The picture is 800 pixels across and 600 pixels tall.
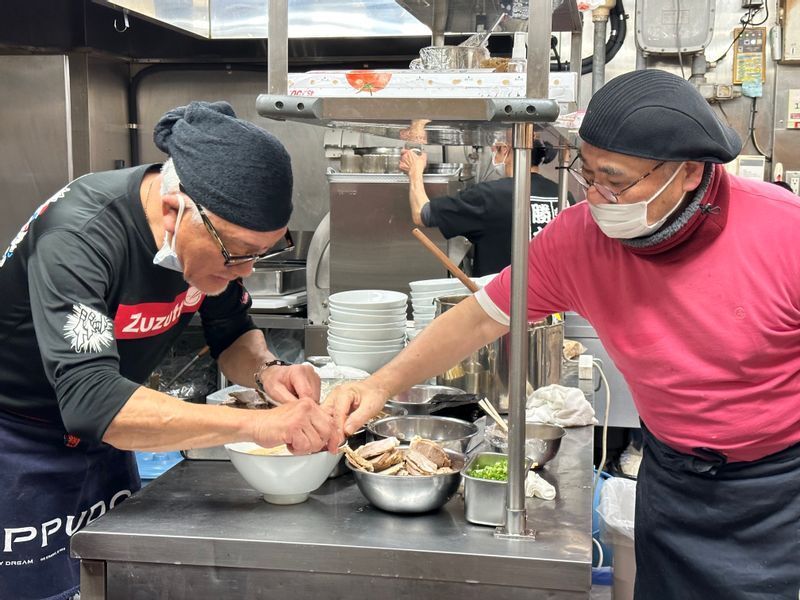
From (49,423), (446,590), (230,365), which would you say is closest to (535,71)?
(446,590)

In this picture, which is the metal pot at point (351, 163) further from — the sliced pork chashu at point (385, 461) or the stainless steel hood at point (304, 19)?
the sliced pork chashu at point (385, 461)

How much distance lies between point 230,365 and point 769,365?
1.42 metres

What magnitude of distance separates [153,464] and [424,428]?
2320mm

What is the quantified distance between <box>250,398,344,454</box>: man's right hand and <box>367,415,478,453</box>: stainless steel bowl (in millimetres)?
380

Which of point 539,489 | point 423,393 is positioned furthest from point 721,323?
point 423,393

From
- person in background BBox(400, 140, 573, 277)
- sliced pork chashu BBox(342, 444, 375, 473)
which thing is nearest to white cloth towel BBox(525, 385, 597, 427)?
sliced pork chashu BBox(342, 444, 375, 473)

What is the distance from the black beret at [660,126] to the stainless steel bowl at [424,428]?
849 mm

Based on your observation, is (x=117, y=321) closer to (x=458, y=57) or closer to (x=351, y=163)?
(x=458, y=57)

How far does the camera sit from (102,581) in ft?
5.95

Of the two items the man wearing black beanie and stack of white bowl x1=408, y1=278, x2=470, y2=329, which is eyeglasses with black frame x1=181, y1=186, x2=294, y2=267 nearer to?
the man wearing black beanie

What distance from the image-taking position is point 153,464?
13.7 feet

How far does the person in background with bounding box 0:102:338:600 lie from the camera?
1.71 metres

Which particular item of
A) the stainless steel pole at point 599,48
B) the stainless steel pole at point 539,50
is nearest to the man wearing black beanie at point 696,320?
the stainless steel pole at point 539,50

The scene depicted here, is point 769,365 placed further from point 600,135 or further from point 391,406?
point 391,406
